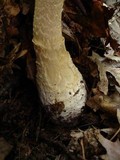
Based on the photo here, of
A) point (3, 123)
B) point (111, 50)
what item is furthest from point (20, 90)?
point (111, 50)

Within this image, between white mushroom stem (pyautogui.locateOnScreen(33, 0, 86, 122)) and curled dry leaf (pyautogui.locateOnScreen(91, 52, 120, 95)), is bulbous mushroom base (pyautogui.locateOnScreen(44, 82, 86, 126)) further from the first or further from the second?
curled dry leaf (pyautogui.locateOnScreen(91, 52, 120, 95))

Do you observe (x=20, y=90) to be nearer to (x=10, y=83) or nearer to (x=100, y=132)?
(x=10, y=83)

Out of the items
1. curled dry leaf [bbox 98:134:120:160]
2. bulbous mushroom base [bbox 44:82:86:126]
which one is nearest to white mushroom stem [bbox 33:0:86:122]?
bulbous mushroom base [bbox 44:82:86:126]

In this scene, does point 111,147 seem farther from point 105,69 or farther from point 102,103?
point 105,69

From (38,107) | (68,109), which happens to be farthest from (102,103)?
(38,107)

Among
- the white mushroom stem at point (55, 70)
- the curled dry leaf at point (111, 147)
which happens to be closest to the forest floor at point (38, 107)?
the curled dry leaf at point (111, 147)

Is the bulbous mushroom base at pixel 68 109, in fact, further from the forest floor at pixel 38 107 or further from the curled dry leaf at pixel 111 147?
the curled dry leaf at pixel 111 147
